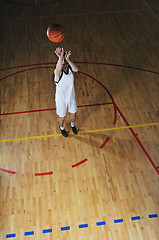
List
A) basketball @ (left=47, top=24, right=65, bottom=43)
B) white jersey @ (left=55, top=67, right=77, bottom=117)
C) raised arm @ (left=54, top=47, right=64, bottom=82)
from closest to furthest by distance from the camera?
raised arm @ (left=54, top=47, right=64, bottom=82), white jersey @ (left=55, top=67, right=77, bottom=117), basketball @ (left=47, top=24, right=65, bottom=43)

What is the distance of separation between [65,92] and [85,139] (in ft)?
3.53

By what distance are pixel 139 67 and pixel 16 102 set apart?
10.3 ft

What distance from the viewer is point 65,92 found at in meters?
3.74

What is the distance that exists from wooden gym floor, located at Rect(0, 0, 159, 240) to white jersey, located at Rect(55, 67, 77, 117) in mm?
726

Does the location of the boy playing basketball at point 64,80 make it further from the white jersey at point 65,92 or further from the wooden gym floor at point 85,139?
the wooden gym floor at point 85,139

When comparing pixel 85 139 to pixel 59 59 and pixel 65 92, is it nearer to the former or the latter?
pixel 65 92

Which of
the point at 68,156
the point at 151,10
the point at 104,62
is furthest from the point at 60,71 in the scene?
the point at 151,10

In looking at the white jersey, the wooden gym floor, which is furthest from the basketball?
the wooden gym floor

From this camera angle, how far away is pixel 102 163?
13.2 feet

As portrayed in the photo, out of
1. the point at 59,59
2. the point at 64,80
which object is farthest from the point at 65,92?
the point at 59,59

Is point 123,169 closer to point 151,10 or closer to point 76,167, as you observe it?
point 76,167

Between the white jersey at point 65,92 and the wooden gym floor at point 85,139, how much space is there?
0.73 m

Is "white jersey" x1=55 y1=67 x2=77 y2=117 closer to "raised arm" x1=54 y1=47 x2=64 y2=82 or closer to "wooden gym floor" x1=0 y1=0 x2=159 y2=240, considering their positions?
"raised arm" x1=54 y1=47 x2=64 y2=82

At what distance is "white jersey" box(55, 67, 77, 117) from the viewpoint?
3.58 m
